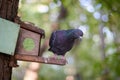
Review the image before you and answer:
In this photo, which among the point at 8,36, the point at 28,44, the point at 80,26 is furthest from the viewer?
the point at 80,26

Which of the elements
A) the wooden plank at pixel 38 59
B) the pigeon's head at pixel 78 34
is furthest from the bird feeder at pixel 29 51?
the pigeon's head at pixel 78 34

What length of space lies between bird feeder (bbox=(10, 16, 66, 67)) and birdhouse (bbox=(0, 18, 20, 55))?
58mm

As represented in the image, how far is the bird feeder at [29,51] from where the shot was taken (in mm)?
1925

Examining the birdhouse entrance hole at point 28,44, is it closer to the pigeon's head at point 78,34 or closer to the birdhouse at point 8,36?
the birdhouse at point 8,36

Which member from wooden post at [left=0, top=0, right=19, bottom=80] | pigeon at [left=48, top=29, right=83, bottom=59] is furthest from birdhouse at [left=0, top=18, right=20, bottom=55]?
pigeon at [left=48, top=29, right=83, bottom=59]

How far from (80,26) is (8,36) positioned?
320 cm

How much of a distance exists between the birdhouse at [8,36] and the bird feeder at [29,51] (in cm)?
6

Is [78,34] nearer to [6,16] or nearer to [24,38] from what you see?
[24,38]

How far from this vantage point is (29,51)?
1.98 metres

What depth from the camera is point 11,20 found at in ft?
6.36

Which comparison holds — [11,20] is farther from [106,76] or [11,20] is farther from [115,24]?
[106,76]

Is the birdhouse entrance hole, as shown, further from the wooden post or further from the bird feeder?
the wooden post

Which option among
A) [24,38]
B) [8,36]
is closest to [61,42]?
[24,38]

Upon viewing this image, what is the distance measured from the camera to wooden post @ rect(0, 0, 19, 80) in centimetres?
187
